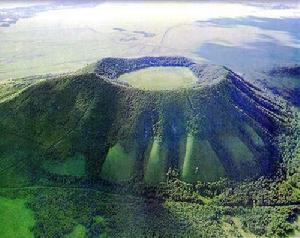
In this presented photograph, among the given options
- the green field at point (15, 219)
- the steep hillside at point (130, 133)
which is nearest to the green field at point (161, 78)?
the steep hillside at point (130, 133)

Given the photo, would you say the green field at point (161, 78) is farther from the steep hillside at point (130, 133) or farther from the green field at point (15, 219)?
the green field at point (15, 219)

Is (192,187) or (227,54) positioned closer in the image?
(192,187)

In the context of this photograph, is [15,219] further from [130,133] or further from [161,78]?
[161,78]

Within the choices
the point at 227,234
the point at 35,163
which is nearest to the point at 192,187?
the point at 227,234

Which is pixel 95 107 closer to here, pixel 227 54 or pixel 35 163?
A: pixel 35 163

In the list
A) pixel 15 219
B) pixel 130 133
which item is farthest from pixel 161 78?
pixel 15 219

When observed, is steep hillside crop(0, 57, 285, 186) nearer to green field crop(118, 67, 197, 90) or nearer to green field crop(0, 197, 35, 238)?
green field crop(118, 67, 197, 90)

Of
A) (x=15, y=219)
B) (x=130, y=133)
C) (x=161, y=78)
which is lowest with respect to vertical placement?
(x=15, y=219)
